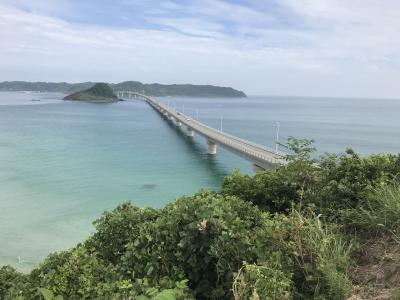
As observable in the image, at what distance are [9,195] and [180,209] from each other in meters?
26.0

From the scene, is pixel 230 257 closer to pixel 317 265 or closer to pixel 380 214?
pixel 317 265

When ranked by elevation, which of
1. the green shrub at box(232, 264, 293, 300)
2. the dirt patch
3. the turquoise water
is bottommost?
the turquoise water

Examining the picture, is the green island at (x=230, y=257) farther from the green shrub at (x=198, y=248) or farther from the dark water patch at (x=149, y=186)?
the dark water patch at (x=149, y=186)

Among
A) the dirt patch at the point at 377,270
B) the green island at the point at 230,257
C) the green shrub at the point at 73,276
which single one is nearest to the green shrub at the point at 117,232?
the green island at the point at 230,257

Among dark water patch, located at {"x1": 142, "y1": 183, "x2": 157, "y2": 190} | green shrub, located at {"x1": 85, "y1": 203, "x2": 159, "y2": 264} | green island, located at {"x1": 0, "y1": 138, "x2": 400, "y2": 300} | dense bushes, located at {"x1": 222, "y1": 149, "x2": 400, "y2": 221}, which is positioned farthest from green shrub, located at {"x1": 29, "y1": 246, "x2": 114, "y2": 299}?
dark water patch, located at {"x1": 142, "y1": 183, "x2": 157, "y2": 190}

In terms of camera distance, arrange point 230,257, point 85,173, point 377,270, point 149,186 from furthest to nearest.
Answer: point 85,173 < point 149,186 < point 377,270 < point 230,257

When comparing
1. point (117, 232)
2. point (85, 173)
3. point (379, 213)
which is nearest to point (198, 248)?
point (117, 232)

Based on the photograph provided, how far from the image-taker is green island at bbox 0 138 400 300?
405 centimetres

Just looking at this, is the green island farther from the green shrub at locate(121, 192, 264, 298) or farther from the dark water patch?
the dark water patch

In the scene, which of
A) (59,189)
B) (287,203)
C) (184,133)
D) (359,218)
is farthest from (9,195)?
(184,133)

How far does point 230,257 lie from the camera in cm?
446

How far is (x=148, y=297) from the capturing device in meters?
3.50

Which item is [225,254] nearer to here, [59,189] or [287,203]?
[287,203]

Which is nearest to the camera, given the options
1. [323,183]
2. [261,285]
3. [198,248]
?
[261,285]
